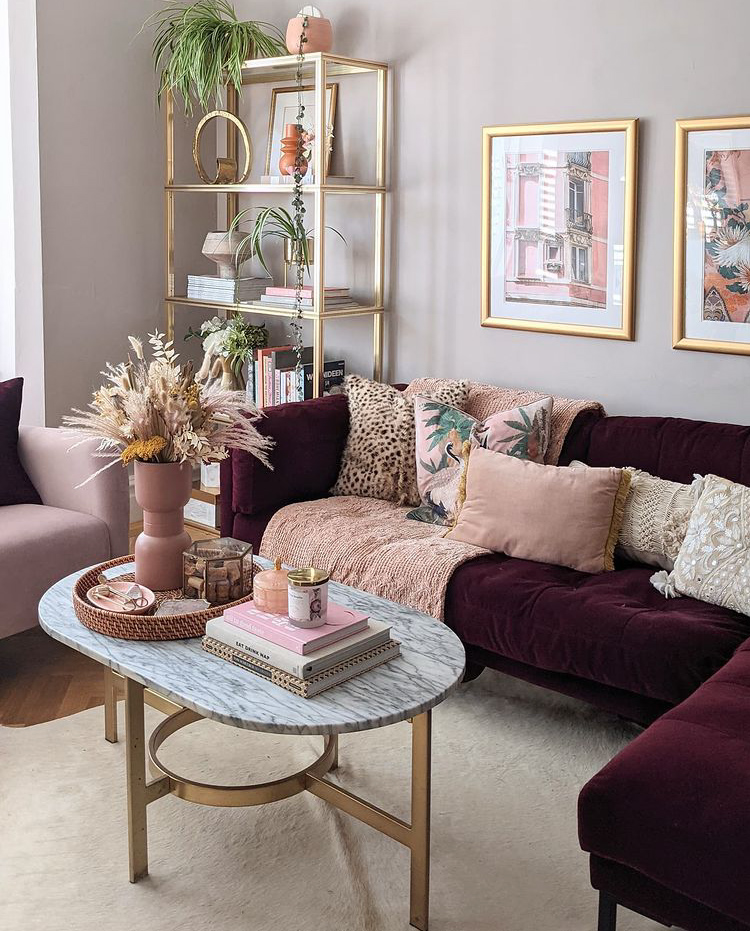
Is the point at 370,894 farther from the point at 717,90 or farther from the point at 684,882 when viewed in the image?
the point at 717,90

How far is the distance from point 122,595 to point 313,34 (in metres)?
2.50

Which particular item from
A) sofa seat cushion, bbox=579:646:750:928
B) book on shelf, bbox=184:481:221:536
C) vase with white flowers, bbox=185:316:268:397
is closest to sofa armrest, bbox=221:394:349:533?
book on shelf, bbox=184:481:221:536

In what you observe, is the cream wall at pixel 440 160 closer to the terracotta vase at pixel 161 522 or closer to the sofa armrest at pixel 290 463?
the sofa armrest at pixel 290 463

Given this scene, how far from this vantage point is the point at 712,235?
3305mm

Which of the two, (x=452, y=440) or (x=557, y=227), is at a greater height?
(x=557, y=227)

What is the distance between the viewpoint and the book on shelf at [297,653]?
2.04 metres

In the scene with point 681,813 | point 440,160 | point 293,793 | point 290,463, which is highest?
point 440,160

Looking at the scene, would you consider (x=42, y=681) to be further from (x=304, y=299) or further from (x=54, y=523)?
(x=304, y=299)

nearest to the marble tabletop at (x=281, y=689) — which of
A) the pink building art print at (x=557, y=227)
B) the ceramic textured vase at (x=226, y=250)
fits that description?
the pink building art print at (x=557, y=227)

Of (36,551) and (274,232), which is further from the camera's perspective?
(274,232)

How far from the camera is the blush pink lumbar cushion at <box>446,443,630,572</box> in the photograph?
296 centimetres

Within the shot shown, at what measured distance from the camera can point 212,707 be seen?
1.97m

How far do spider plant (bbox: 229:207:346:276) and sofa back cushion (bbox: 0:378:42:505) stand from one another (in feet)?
3.68

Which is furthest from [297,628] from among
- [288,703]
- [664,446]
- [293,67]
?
[293,67]
